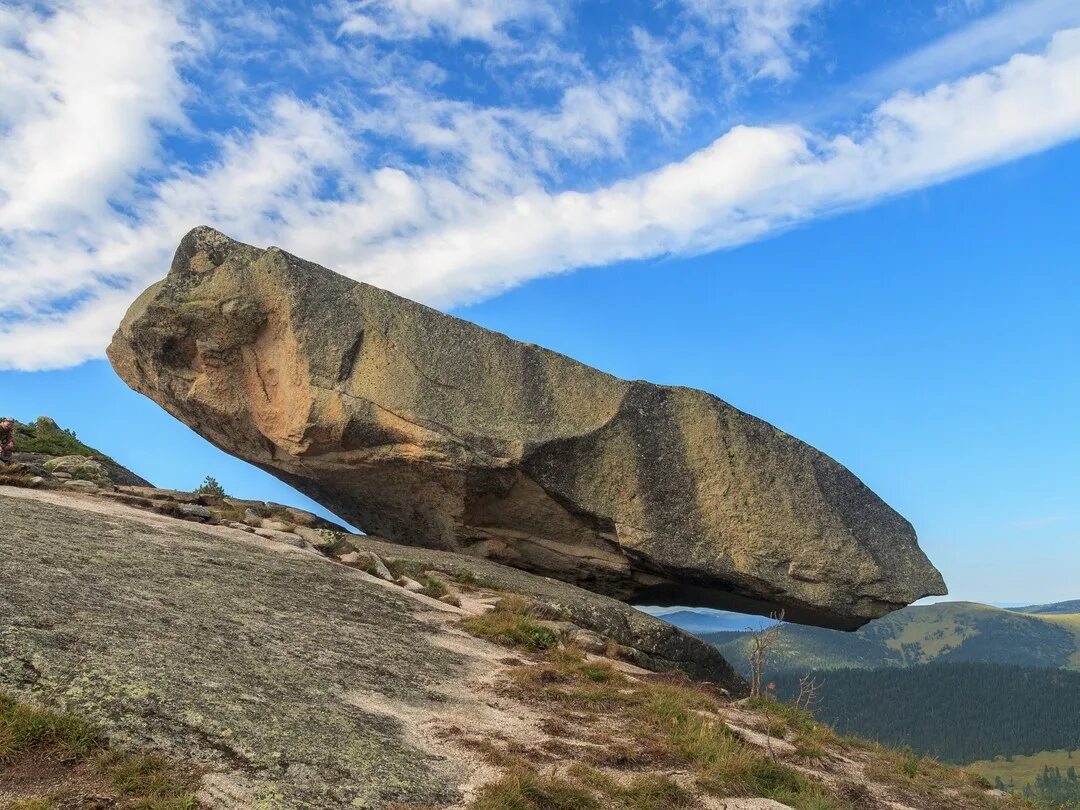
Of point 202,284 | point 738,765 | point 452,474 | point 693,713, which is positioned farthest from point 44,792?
point 202,284

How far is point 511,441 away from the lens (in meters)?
24.0

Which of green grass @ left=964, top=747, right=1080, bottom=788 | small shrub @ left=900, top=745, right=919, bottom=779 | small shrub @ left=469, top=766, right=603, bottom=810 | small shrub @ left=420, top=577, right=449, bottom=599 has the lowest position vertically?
green grass @ left=964, top=747, right=1080, bottom=788

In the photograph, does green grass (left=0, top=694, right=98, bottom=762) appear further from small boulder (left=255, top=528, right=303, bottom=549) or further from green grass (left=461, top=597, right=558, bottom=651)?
small boulder (left=255, top=528, right=303, bottom=549)

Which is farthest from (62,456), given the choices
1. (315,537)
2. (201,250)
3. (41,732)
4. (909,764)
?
(909,764)

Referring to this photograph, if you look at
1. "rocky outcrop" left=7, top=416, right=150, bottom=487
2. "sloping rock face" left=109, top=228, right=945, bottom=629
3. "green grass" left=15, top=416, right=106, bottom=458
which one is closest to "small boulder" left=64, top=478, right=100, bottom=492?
"rocky outcrop" left=7, top=416, right=150, bottom=487

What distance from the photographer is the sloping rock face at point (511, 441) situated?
24.4 metres

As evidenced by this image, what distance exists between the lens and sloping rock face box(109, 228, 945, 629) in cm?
2438

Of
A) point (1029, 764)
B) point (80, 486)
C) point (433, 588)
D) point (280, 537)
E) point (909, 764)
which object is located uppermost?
point (80, 486)

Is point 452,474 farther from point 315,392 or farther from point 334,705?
point 334,705

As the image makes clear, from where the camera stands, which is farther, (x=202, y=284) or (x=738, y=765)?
(x=202, y=284)

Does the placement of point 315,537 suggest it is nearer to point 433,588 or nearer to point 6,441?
point 433,588

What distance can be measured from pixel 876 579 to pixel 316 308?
1804cm

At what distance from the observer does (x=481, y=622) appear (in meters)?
16.7

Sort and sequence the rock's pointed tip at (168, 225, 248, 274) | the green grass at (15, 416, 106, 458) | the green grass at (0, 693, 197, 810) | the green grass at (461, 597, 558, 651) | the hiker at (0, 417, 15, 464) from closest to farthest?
the green grass at (0, 693, 197, 810) → the green grass at (461, 597, 558, 651) → the hiker at (0, 417, 15, 464) → the rock's pointed tip at (168, 225, 248, 274) → the green grass at (15, 416, 106, 458)
